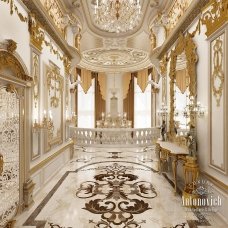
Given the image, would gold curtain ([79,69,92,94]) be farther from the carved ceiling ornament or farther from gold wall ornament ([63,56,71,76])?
gold wall ornament ([63,56,71,76])

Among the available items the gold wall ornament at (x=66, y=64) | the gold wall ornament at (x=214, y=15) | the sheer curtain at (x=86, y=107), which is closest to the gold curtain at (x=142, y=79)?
the sheer curtain at (x=86, y=107)

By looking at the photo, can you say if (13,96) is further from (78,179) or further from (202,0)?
(202,0)

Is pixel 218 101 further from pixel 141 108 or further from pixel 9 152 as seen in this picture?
pixel 141 108

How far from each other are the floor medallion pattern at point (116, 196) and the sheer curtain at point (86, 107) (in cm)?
841

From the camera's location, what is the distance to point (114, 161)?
6387 mm

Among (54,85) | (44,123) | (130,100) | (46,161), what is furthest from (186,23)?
(130,100)

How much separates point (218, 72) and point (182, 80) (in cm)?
148

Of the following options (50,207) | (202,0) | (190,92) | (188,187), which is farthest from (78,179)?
(202,0)

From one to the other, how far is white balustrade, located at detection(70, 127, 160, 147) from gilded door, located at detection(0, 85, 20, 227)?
226 inches

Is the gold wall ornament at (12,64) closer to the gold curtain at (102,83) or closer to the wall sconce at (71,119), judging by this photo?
the wall sconce at (71,119)

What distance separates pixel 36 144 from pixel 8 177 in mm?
1107

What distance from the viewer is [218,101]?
3.02m

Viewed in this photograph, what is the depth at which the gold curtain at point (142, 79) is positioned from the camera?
42.0 ft

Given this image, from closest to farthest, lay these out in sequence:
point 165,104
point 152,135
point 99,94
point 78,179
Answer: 1. point 78,179
2. point 165,104
3. point 152,135
4. point 99,94
